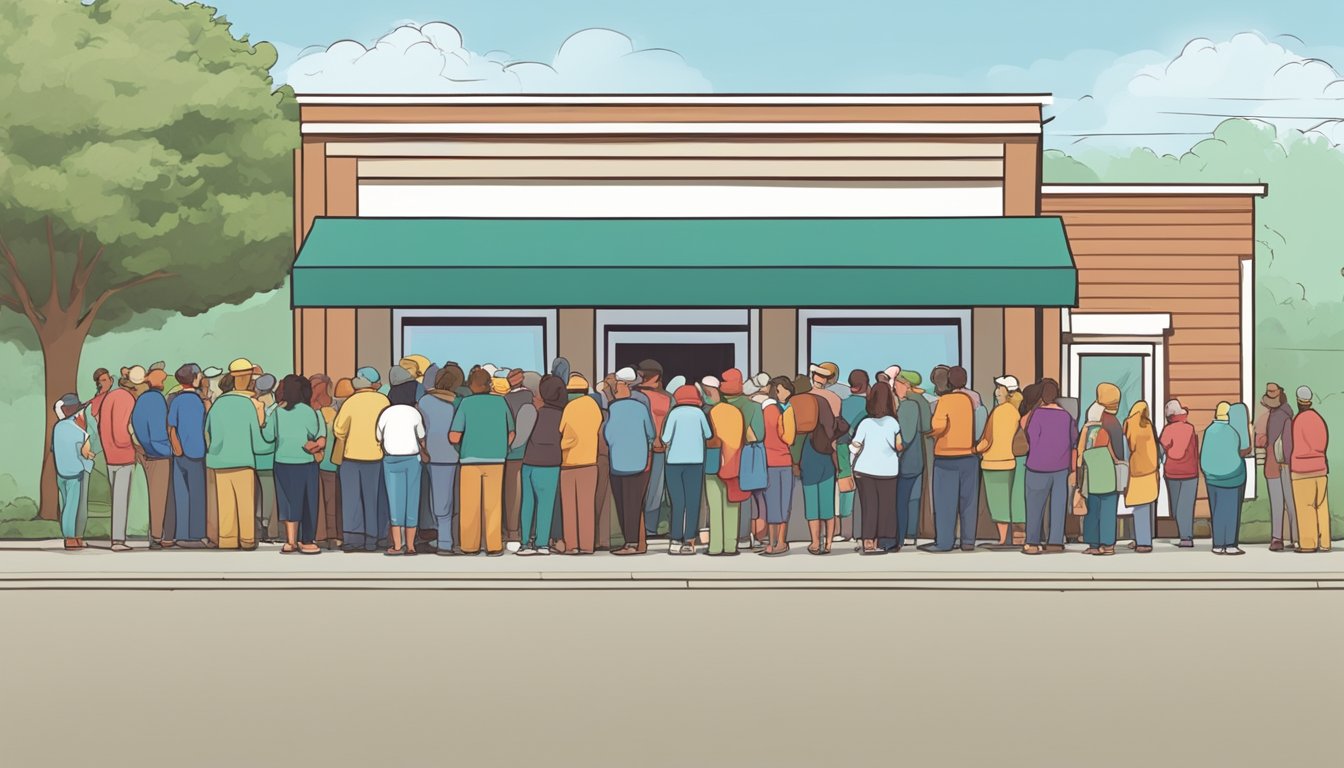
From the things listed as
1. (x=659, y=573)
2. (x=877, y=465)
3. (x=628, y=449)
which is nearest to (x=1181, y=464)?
(x=877, y=465)

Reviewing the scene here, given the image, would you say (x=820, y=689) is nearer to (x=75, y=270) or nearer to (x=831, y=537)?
(x=831, y=537)

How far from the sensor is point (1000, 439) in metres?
19.7

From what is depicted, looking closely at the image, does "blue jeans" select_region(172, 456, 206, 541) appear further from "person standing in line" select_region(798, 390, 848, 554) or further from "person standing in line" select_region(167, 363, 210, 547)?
"person standing in line" select_region(798, 390, 848, 554)

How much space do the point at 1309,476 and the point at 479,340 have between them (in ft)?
34.1

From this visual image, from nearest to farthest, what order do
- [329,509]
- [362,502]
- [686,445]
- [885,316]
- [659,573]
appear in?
[659,573] → [686,445] → [362,502] → [329,509] → [885,316]

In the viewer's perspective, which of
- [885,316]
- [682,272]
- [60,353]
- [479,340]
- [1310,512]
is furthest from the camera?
[60,353]

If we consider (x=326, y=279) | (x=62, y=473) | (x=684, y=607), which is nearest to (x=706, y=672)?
(x=684, y=607)

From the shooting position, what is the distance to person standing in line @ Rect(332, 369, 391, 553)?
1886 centimetres

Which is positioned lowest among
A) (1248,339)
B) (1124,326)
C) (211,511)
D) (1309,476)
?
(211,511)

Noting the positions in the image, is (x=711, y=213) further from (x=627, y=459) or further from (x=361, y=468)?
(x=361, y=468)

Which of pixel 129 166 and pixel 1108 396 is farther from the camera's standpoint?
pixel 129 166

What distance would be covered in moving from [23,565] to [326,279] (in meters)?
5.88

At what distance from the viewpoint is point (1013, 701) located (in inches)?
392

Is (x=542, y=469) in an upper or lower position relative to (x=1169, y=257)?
lower
